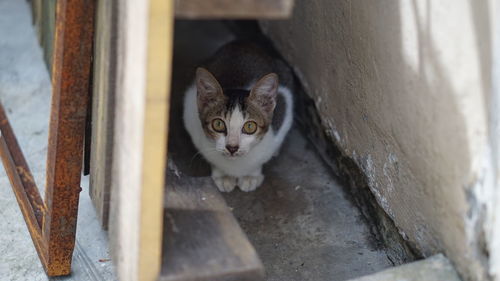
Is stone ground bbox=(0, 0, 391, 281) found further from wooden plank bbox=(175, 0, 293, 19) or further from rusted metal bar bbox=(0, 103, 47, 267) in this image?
wooden plank bbox=(175, 0, 293, 19)

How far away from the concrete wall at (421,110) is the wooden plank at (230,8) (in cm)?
73

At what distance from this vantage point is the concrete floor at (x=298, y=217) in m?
3.27

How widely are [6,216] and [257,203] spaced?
119 cm

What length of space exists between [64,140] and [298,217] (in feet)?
4.63

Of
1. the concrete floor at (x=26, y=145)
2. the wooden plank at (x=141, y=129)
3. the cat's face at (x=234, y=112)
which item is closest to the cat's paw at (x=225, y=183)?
the cat's face at (x=234, y=112)

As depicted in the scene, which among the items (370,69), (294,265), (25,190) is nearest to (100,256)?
(25,190)

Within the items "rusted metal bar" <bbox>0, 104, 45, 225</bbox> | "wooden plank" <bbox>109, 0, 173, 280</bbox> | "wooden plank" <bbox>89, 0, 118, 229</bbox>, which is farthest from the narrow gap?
"rusted metal bar" <bbox>0, 104, 45, 225</bbox>

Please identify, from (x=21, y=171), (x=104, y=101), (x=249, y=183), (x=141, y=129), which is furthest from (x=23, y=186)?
(x=141, y=129)

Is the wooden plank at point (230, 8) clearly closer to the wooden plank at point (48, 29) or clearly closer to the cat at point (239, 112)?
the cat at point (239, 112)

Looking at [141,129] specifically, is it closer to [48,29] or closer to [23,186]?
[23,186]

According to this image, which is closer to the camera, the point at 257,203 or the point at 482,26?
the point at 482,26

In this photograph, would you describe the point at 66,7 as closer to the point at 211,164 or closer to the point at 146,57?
the point at 146,57

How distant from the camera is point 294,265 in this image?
3.27 m

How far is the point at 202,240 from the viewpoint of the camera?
2268 mm
